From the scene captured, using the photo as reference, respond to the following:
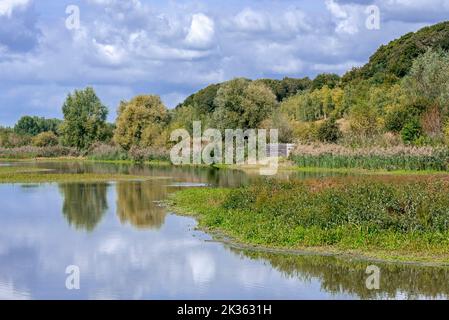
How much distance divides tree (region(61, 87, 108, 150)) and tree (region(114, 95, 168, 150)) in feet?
39.7

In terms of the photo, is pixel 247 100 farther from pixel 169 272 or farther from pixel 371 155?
pixel 169 272

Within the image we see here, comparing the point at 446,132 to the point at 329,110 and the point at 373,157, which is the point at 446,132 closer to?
the point at 373,157

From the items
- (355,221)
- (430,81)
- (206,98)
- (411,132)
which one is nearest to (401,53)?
(430,81)

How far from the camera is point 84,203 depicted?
30109mm

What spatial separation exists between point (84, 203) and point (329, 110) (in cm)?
6826

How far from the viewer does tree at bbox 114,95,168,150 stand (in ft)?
287

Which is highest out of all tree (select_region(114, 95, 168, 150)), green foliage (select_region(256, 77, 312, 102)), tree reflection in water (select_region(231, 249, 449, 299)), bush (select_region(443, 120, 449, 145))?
green foliage (select_region(256, 77, 312, 102))

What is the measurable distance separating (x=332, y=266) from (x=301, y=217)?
3.42m

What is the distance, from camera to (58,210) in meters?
27.6

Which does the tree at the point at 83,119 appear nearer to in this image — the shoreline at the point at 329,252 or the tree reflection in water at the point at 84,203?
the tree reflection in water at the point at 84,203

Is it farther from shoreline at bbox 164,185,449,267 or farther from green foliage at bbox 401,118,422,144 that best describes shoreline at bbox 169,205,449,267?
green foliage at bbox 401,118,422,144

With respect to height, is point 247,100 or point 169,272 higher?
point 247,100

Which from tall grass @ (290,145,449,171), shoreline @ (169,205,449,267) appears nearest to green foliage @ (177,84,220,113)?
tall grass @ (290,145,449,171)
